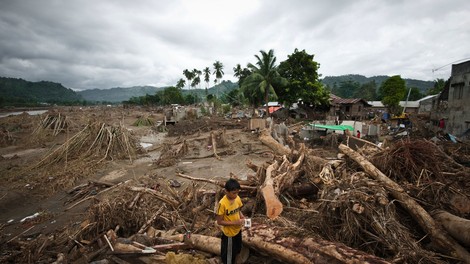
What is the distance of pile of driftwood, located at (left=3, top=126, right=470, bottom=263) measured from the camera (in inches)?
106

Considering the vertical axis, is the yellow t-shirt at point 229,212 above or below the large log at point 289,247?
above

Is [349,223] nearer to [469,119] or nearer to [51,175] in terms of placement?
[51,175]

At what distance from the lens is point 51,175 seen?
27.8ft

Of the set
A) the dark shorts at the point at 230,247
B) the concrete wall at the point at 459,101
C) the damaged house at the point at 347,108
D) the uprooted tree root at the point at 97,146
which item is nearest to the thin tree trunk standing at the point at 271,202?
the dark shorts at the point at 230,247

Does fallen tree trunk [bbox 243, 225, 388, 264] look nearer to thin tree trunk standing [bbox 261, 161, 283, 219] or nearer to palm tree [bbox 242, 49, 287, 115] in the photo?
thin tree trunk standing [bbox 261, 161, 283, 219]

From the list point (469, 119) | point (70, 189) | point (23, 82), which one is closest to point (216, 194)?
point (70, 189)

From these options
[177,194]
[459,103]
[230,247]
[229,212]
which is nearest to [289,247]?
[230,247]

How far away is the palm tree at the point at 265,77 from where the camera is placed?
86.2ft

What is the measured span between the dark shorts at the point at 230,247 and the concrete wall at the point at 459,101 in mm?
17557

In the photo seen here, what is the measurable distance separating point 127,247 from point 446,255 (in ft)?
14.9

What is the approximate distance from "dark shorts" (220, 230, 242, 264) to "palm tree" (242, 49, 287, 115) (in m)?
23.9

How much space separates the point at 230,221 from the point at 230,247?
355mm

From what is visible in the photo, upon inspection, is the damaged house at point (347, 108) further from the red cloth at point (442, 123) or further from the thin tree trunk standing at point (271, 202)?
the thin tree trunk standing at point (271, 202)

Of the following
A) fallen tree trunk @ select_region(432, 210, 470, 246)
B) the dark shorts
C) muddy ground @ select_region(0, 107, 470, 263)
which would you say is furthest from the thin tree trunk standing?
fallen tree trunk @ select_region(432, 210, 470, 246)
